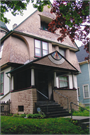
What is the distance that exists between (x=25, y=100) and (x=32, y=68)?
2380mm

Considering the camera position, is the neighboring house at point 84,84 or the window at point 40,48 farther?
the neighboring house at point 84,84

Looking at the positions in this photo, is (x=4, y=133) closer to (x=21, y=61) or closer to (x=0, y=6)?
(x=0, y=6)

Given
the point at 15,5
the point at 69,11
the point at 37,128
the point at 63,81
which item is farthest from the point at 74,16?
the point at 63,81

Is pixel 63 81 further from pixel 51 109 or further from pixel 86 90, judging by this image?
pixel 51 109

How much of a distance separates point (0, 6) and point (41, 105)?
6.62 metres

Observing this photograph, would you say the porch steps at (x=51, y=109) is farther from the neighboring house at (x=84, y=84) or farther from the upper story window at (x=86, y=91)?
the upper story window at (x=86, y=91)

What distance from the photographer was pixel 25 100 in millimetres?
11117

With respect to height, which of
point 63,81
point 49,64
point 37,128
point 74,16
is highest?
point 74,16

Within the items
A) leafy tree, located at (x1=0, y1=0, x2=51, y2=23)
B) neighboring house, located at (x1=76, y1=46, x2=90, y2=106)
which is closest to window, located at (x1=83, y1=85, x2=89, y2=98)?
neighboring house, located at (x1=76, y1=46, x2=90, y2=106)

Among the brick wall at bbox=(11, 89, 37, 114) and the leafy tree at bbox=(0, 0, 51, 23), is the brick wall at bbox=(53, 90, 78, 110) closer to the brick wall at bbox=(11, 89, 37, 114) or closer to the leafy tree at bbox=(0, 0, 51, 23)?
the brick wall at bbox=(11, 89, 37, 114)

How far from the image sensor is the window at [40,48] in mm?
15515

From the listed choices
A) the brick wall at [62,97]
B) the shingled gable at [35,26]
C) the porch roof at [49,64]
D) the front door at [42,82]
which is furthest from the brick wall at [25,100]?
the shingled gable at [35,26]

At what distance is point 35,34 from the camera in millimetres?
15672

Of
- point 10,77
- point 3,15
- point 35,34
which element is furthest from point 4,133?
point 35,34
